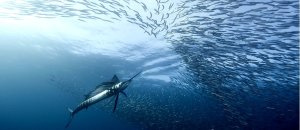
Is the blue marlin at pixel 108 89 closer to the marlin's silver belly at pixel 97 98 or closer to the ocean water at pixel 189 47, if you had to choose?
the marlin's silver belly at pixel 97 98

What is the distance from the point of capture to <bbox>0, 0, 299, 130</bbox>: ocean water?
10.1m

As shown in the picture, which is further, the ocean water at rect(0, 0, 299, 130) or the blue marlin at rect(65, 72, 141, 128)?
the ocean water at rect(0, 0, 299, 130)

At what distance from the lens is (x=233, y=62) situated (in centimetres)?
1251

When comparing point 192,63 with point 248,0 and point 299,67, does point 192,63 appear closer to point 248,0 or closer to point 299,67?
point 299,67

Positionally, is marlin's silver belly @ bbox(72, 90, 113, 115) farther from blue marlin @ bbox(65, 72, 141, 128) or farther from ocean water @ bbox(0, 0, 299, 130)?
ocean water @ bbox(0, 0, 299, 130)

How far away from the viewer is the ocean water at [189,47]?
398 inches

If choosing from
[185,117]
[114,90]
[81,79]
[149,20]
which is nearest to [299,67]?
[149,20]

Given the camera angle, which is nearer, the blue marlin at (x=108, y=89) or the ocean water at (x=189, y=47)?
the blue marlin at (x=108, y=89)

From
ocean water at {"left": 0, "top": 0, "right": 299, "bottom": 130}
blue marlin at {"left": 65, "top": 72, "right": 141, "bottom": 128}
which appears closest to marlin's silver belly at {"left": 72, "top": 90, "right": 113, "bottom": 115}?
blue marlin at {"left": 65, "top": 72, "right": 141, "bottom": 128}

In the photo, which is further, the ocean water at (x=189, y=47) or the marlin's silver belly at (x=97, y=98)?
the ocean water at (x=189, y=47)

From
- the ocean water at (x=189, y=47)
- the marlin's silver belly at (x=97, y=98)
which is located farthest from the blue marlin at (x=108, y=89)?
the ocean water at (x=189, y=47)

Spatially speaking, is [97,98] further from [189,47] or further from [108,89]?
[189,47]

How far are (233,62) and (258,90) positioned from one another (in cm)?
284

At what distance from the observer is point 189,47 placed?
1281cm
